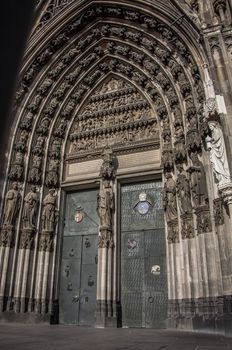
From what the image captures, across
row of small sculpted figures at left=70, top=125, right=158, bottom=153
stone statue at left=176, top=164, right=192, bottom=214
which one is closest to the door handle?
stone statue at left=176, top=164, right=192, bottom=214

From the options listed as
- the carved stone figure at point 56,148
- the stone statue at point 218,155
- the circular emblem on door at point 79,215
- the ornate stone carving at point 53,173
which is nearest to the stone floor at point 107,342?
the stone statue at point 218,155

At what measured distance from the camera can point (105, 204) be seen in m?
9.85

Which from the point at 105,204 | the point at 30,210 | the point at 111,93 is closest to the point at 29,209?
the point at 30,210

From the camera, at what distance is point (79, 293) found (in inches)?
380

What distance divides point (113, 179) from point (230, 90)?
15.5 feet

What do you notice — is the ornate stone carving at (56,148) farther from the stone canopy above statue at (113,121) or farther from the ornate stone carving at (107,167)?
the ornate stone carving at (107,167)

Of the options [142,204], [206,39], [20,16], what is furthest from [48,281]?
[20,16]

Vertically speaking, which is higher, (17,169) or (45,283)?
(17,169)

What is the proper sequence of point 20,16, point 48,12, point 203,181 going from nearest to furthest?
point 20,16 < point 203,181 < point 48,12

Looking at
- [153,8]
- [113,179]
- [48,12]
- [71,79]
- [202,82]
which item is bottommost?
[113,179]

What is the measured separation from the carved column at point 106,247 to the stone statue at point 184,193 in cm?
228

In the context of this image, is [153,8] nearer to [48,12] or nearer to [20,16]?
[48,12]

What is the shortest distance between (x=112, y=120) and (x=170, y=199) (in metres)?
3.93

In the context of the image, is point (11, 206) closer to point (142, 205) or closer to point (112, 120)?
point (142, 205)
